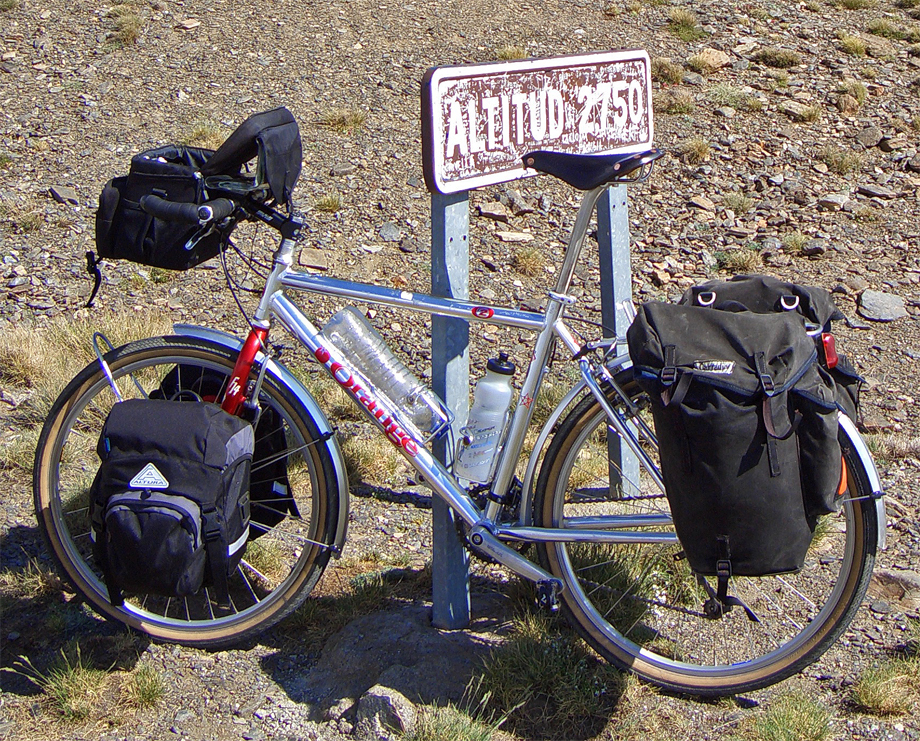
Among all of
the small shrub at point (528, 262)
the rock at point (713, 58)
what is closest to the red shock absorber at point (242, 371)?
the small shrub at point (528, 262)

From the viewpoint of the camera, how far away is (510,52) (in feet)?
27.5

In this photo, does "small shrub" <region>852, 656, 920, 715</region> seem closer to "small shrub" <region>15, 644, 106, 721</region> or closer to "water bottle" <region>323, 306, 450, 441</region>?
"water bottle" <region>323, 306, 450, 441</region>

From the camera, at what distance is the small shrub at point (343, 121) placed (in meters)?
7.56

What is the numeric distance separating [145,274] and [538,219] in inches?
102

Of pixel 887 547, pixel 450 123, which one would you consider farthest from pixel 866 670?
pixel 450 123

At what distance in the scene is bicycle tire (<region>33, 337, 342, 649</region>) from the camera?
297cm

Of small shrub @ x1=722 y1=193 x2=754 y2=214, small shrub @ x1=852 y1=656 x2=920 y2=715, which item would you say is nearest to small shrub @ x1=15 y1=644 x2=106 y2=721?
small shrub @ x1=852 y1=656 x2=920 y2=715

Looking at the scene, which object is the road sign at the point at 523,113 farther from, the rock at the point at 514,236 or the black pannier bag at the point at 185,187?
the rock at the point at 514,236

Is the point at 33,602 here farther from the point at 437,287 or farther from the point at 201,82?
the point at 201,82

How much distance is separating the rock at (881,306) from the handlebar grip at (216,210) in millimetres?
3977

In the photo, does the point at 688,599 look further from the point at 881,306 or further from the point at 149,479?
the point at 881,306

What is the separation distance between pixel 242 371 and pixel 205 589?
84 centimetres

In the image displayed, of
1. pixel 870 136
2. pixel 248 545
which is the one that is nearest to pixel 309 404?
pixel 248 545

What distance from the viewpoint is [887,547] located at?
3576mm
